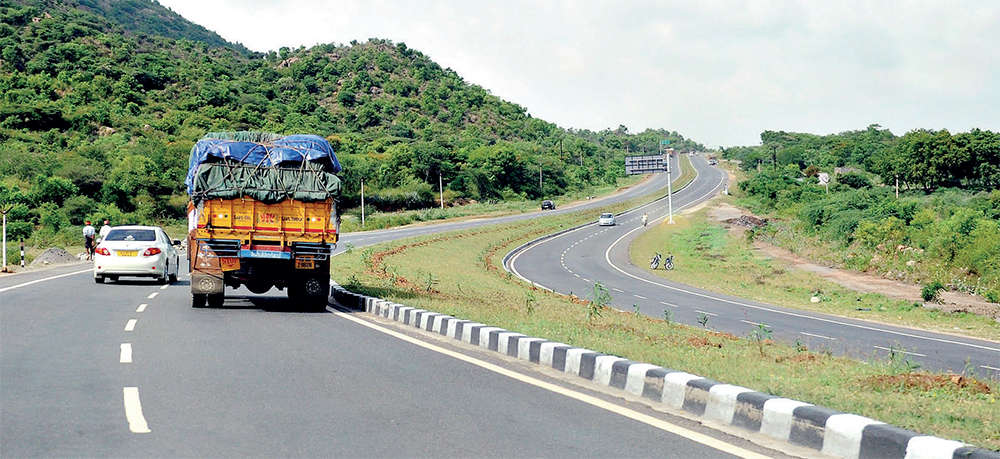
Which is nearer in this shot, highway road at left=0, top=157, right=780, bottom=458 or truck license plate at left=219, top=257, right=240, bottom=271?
highway road at left=0, top=157, right=780, bottom=458

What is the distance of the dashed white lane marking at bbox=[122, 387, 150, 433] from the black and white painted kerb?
15.2 feet

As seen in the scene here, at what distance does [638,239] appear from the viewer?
254 ft

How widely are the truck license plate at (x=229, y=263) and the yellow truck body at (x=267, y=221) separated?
1.47 feet

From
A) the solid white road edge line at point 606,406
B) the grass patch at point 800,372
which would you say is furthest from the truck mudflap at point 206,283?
the solid white road edge line at point 606,406

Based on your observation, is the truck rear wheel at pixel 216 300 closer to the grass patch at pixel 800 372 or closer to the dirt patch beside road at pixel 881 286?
the grass patch at pixel 800 372

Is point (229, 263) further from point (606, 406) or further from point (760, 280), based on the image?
point (760, 280)

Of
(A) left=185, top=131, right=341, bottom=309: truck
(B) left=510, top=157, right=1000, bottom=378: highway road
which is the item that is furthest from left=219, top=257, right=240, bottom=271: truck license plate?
(B) left=510, top=157, right=1000, bottom=378: highway road

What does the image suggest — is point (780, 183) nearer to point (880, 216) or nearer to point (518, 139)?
point (880, 216)

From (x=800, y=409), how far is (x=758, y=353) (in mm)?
5314

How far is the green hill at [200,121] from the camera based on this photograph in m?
81.3

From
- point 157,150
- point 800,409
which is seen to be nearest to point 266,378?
point 800,409

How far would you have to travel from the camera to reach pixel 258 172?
58.5 ft

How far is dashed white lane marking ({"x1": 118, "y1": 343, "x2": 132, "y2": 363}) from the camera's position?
1105cm

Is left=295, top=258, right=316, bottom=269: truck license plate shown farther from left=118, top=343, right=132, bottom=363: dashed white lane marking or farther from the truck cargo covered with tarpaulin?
left=118, top=343, right=132, bottom=363: dashed white lane marking
